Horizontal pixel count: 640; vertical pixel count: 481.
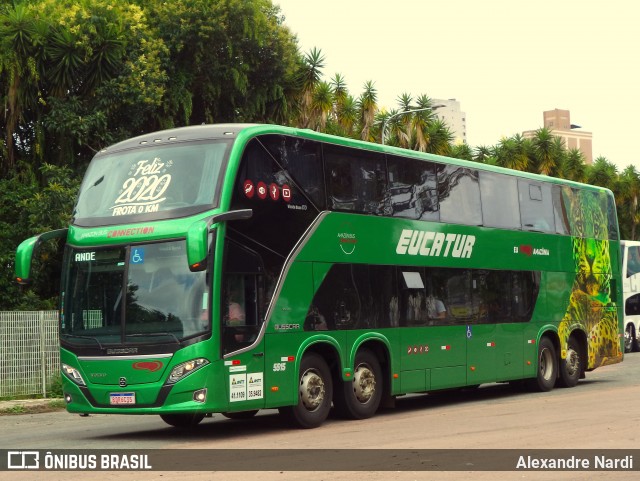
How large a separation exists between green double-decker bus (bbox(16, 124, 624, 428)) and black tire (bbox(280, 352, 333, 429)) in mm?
28

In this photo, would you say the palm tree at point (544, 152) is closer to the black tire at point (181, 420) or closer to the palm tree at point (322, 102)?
the palm tree at point (322, 102)

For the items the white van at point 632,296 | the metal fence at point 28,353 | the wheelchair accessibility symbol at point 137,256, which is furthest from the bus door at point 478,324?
the white van at point 632,296

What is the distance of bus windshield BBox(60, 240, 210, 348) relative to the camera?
44.6 ft

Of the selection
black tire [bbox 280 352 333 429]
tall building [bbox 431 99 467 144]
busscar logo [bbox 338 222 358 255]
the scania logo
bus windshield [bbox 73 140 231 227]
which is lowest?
black tire [bbox 280 352 333 429]

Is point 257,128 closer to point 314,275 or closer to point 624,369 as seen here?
point 314,275

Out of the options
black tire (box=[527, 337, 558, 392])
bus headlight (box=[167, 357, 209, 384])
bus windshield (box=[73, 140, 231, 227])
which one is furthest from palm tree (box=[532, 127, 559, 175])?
bus headlight (box=[167, 357, 209, 384])

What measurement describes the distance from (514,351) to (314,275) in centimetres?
657

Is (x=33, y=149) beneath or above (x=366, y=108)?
beneath

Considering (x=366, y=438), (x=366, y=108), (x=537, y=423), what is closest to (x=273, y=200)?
(x=366, y=438)

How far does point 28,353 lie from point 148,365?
9.79 m

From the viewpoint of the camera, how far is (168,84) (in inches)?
1235

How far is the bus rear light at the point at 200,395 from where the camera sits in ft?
44.2

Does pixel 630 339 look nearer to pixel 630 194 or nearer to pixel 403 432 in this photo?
pixel 630 194

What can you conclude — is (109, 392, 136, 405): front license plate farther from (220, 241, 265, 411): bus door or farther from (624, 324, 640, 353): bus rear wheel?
(624, 324, 640, 353): bus rear wheel
